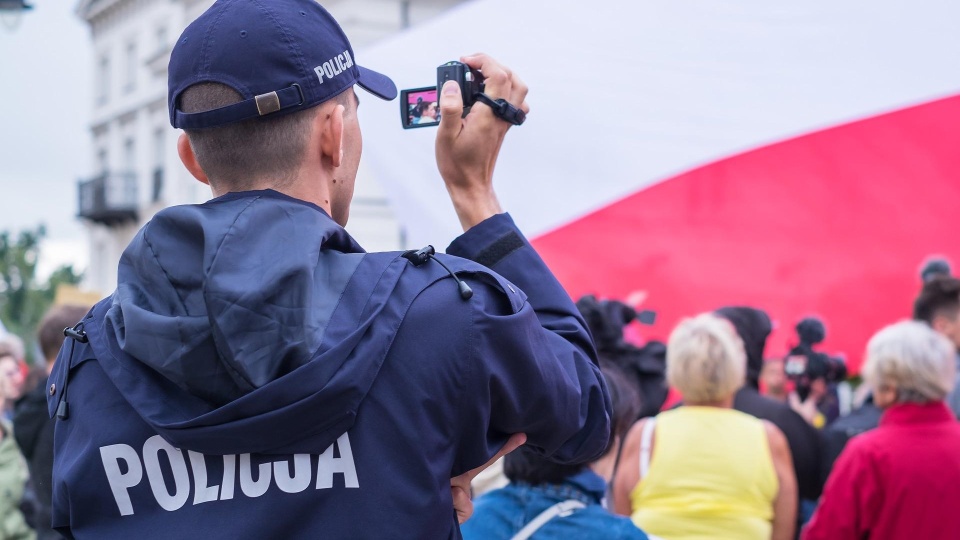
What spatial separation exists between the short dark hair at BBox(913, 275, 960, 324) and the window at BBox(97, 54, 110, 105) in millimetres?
31786

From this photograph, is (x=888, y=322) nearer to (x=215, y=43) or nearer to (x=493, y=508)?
(x=493, y=508)

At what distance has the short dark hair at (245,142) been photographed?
58.3 inches

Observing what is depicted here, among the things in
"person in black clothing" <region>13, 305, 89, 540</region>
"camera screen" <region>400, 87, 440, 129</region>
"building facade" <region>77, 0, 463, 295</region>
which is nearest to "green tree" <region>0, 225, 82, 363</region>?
"building facade" <region>77, 0, 463, 295</region>

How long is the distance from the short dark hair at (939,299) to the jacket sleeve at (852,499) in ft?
3.83

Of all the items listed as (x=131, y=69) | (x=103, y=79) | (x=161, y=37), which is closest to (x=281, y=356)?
(x=161, y=37)

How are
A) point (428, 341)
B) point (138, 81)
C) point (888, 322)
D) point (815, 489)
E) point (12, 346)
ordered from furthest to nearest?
point (138, 81)
point (12, 346)
point (888, 322)
point (815, 489)
point (428, 341)

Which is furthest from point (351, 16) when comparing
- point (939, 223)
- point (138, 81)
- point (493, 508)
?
point (493, 508)

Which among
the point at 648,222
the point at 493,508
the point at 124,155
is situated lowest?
the point at 493,508

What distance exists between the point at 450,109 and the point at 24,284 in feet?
131

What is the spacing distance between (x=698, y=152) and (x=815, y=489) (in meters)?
1.62

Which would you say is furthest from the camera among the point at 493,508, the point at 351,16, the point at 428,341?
the point at 351,16

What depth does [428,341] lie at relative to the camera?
1.38 m

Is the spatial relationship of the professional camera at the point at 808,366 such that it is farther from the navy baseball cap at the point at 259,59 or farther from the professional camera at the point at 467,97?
the navy baseball cap at the point at 259,59

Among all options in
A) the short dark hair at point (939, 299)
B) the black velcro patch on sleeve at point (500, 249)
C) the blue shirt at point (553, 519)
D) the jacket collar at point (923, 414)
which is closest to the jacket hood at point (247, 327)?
the black velcro patch on sleeve at point (500, 249)
